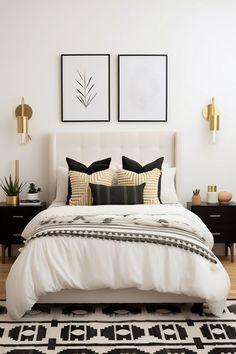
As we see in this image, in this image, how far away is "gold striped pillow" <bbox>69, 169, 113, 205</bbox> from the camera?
5.15 m

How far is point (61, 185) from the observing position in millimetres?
5543

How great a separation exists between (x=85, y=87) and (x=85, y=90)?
0.10 feet

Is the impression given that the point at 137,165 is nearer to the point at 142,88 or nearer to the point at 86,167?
the point at 86,167

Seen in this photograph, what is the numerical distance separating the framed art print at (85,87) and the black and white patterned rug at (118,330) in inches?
93.1

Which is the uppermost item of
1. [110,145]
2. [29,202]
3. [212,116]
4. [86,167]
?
[212,116]

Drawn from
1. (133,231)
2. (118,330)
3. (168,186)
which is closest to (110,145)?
(168,186)

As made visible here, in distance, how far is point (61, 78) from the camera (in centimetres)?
576

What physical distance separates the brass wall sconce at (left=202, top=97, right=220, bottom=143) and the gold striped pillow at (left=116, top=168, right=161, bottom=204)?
2.90 ft

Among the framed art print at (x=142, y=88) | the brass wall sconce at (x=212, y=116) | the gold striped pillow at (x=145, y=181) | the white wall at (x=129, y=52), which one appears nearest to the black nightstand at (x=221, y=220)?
the white wall at (x=129, y=52)

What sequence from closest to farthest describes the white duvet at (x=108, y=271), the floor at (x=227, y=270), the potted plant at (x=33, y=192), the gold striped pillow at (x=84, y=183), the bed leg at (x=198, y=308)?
the white duvet at (x=108, y=271), the bed leg at (x=198, y=308), the floor at (x=227, y=270), the gold striped pillow at (x=84, y=183), the potted plant at (x=33, y=192)

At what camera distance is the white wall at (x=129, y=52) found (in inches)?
225

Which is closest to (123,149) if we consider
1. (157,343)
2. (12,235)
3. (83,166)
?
(83,166)

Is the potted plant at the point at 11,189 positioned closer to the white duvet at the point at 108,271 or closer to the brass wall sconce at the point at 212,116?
the white duvet at the point at 108,271

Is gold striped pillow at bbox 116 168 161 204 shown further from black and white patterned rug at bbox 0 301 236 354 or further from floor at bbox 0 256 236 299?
black and white patterned rug at bbox 0 301 236 354
